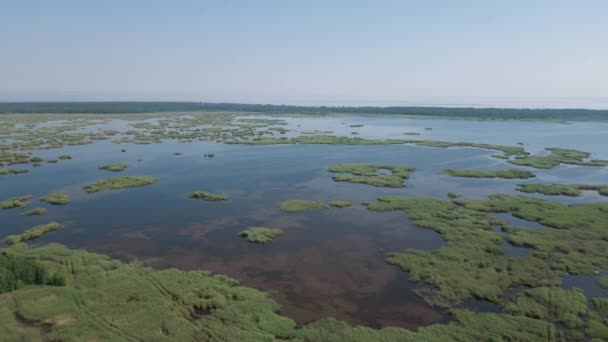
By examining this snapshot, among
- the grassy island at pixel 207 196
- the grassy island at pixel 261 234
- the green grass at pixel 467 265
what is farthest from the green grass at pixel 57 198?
the green grass at pixel 467 265

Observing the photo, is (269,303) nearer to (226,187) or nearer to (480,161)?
(226,187)

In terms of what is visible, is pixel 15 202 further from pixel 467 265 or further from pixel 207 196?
pixel 467 265

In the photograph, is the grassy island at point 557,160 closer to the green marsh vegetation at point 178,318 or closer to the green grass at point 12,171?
the green marsh vegetation at point 178,318

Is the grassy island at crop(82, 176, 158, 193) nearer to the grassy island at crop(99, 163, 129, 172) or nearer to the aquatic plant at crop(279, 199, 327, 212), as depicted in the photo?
the grassy island at crop(99, 163, 129, 172)

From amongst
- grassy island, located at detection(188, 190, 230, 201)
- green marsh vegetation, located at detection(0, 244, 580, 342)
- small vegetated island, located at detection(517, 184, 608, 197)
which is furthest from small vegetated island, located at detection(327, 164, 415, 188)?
green marsh vegetation, located at detection(0, 244, 580, 342)

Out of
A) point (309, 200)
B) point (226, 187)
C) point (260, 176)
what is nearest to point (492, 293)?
point (309, 200)

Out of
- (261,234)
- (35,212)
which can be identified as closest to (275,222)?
(261,234)
